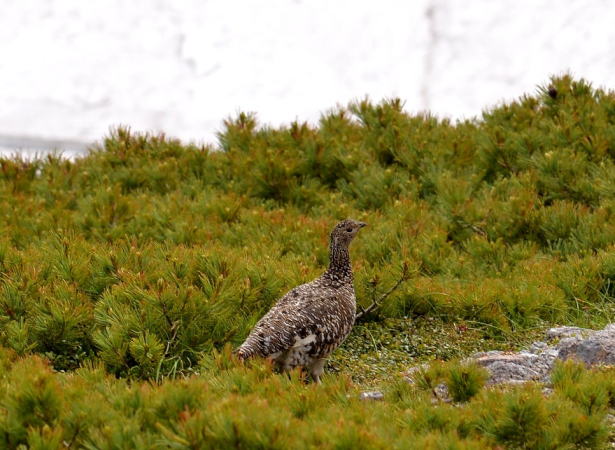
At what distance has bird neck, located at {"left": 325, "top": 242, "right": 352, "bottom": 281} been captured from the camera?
19.6 feet

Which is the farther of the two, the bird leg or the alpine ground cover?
the bird leg

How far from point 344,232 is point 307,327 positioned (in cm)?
113

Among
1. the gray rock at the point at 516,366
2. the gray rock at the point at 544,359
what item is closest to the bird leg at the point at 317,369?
the gray rock at the point at 544,359

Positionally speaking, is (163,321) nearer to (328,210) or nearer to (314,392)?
(314,392)

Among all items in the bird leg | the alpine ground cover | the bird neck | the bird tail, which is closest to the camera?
the alpine ground cover

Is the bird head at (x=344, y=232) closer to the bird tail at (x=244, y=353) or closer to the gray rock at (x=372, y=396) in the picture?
the bird tail at (x=244, y=353)

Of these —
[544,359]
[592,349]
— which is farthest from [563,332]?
[592,349]

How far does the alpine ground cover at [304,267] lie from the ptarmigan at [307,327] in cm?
33

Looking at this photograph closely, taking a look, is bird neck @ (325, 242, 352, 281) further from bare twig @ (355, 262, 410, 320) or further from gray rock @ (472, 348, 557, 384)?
A: gray rock @ (472, 348, 557, 384)

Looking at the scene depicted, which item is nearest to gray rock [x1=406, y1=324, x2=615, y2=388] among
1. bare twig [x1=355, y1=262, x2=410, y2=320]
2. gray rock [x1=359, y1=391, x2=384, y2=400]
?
gray rock [x1=359, y1=391, x2=384, y2=400]

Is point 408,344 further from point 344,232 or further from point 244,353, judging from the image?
point 244,353

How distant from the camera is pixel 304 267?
677 cm

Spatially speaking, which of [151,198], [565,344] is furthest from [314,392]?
[151,198]

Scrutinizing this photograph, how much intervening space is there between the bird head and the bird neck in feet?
0.35
